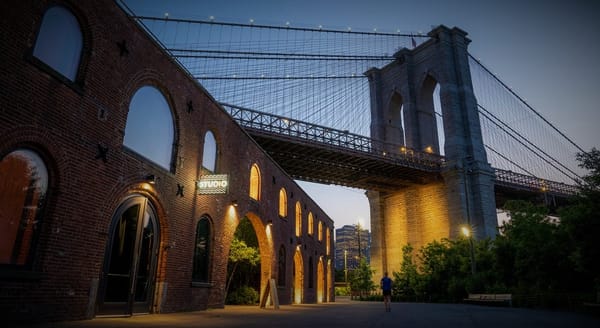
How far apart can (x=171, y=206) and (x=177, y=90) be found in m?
3.29

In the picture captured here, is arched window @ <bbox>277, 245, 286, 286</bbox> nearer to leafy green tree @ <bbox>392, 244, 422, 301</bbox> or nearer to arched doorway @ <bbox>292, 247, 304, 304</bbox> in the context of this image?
arched doorway @ <bbox>292, 247, 304, 304</bbox>

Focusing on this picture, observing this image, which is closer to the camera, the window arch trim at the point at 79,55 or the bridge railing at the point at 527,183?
the window arch trim at the point at 79,55

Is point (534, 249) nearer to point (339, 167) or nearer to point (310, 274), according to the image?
point (310, 274)

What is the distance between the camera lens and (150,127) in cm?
1014

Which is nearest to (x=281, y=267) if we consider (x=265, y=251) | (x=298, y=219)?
(x=265, y=251)

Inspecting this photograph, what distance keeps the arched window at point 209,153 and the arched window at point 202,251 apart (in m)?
1.69

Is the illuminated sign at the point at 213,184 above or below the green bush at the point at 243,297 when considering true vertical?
above

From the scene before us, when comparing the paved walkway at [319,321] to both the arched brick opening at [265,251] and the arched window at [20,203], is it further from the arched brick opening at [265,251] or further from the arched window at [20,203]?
the arched brick opening at [265,251]

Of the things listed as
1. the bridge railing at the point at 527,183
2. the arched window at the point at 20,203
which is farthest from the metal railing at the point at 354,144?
the arched window at the point at 20,203

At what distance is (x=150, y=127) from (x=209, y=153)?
310 cm

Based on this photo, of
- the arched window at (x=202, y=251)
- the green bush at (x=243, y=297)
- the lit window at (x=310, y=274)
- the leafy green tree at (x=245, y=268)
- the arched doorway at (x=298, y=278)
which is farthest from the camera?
the lit window at (x=310, y=274)

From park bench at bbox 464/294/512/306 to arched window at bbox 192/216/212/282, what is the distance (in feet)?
48.2

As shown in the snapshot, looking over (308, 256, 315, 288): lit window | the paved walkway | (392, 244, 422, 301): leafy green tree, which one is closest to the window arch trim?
the paved walkway

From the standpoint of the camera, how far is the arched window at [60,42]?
7039mm
